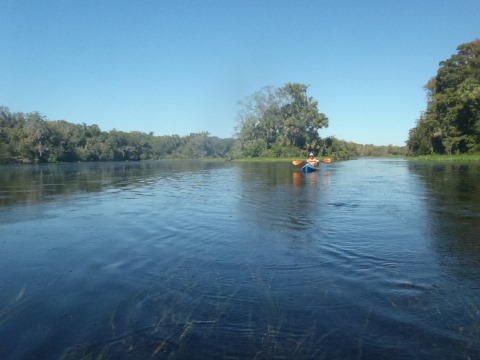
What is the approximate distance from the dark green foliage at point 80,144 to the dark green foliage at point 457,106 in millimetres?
99506

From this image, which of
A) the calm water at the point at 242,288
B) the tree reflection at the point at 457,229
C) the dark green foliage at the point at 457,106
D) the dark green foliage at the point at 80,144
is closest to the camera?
the calm water at the point at 242,288

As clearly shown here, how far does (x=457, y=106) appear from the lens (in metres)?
62.0

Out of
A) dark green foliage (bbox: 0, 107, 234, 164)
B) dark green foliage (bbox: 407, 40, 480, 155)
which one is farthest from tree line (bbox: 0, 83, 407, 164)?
dark green foliage (bbox: 407, 40, 480, 155)

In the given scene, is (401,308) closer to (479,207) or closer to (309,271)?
Result: (309,271)

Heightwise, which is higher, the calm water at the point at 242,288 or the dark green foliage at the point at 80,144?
the dark green foliage at the point at 80,144

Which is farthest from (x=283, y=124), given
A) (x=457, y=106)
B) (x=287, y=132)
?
(x=457, y=106)

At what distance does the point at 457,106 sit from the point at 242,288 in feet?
226

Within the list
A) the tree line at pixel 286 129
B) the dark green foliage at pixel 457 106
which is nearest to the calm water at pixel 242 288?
the dark green foliage at pixel 457 106

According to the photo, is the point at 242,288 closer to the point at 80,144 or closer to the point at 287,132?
the point at 287,132

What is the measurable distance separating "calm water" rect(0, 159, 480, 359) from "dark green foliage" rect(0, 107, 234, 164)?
98.7 metres

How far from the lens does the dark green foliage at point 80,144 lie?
97875 mm

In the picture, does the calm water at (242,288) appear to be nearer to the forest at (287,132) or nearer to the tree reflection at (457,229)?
the tree reflection at (457,229)

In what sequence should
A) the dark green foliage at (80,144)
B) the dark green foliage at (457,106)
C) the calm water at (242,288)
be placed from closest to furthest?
1. the calm water at (242,288)
2. the dark green foliage at (457,106)
3. the dark green foliage at (80,144)

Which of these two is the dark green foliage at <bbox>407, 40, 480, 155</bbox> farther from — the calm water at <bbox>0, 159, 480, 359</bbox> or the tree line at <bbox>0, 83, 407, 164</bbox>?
the calm water at <bbox>0, 159, 480, 359</bbox>
